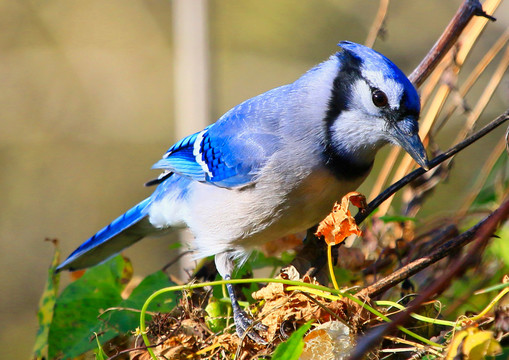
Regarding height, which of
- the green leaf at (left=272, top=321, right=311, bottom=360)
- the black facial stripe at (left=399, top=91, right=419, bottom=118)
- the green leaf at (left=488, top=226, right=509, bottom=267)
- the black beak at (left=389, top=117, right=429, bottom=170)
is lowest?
the green leaf at (left=488, top=226, right=509, bottom=267)

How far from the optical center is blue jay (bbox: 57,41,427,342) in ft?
5.59

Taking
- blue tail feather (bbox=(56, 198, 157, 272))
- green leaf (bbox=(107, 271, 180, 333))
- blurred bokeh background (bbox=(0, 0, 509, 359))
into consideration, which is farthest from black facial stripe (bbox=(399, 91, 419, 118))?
blurred bokeh background (bbox=(0, 0, 509, 359))

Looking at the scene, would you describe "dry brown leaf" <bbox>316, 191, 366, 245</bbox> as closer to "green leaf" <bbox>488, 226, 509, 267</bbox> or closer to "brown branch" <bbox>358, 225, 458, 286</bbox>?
"brown branch" <bbox>358, 225, 458, 286</bbox>

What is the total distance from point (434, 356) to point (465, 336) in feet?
0.44

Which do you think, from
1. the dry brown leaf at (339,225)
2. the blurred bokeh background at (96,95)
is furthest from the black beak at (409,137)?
the blurred bokeh background at (96,95)

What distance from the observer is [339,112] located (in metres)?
1.87

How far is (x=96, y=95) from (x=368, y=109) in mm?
4191

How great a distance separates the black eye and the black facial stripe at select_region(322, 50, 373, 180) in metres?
0.10

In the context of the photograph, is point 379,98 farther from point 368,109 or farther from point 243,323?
point 243,323

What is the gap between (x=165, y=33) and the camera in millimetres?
5754

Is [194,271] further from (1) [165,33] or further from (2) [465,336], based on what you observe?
(1) [165,33]

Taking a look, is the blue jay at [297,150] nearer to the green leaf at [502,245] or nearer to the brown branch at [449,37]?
the brown branch at [449,37]

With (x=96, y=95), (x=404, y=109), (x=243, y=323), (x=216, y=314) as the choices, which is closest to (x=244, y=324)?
(x=243, y=323)

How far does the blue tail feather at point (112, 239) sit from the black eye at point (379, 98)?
3.65 ft
